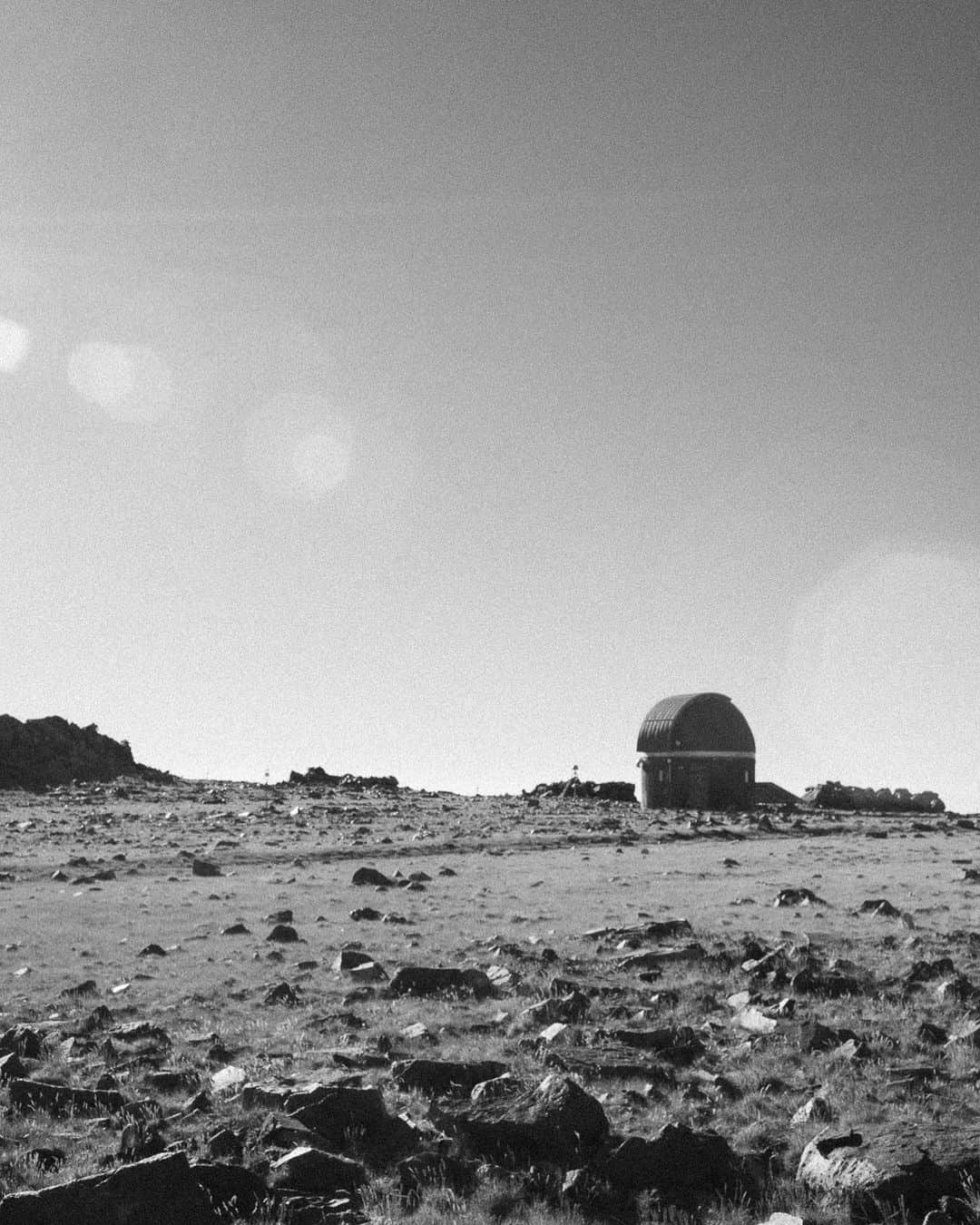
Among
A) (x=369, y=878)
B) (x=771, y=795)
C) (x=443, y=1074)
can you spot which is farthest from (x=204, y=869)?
(x=771, y=795)

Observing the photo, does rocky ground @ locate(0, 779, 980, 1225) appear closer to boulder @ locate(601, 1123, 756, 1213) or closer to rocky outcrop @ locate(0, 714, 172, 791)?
boulder @ locate(601, 1123, 756, 1213)

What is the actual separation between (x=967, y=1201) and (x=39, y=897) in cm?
2348

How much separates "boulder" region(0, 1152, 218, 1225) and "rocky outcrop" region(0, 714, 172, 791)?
58.7 m

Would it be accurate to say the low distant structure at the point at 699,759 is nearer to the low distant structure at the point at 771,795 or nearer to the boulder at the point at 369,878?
the low distant structure at the point at 771,795

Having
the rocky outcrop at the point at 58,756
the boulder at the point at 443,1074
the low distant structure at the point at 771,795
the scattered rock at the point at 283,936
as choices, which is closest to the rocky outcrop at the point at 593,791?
the low distant structure at the point at 771,795

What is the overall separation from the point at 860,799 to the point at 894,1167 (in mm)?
75343

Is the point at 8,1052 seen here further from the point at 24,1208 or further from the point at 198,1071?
the point at 24,1208

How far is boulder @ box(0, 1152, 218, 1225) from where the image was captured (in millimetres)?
8320

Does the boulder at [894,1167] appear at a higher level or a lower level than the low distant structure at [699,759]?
lower

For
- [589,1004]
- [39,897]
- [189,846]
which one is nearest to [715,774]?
[189,846]

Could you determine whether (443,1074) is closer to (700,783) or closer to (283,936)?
(283,936)

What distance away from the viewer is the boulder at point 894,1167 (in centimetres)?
866

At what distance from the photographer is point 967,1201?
8484mm

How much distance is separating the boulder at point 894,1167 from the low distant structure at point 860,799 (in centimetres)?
7012
